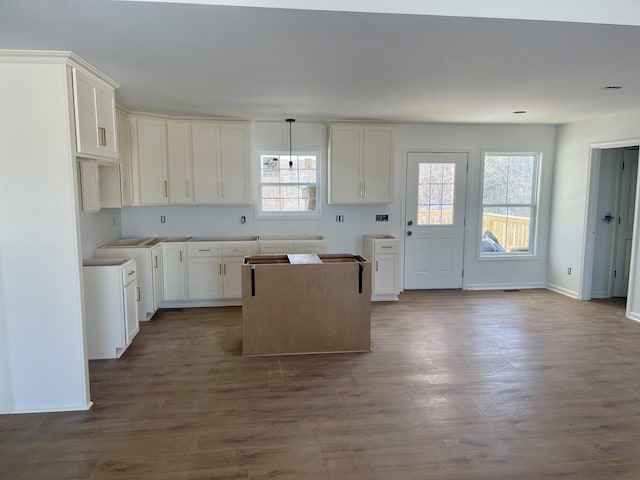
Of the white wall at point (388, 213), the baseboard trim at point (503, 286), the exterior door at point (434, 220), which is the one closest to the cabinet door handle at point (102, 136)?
the white wall at point (388, 213)

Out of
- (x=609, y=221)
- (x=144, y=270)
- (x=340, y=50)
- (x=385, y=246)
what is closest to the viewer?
(x=340, y=50)

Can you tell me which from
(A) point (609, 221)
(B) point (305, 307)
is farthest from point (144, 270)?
(A) point (609, 221)

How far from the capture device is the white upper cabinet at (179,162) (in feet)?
18.3

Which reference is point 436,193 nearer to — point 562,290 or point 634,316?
point 562,290

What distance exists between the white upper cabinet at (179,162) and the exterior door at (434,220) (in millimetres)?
3071


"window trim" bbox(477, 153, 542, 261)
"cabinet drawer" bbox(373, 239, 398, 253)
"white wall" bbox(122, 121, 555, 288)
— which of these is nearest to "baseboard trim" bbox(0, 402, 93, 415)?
"white wall" bbox(122, 121, 555, 288)

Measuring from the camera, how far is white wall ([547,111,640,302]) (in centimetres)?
570

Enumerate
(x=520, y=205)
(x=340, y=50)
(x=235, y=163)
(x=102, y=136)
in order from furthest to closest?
1. (x=520, y=205)
2. (x=235, y=163)
3. (x=102, y=136)
4. (x=340, y=50)

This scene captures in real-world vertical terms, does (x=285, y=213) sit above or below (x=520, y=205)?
below

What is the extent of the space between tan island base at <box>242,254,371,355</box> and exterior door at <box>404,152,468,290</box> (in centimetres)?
257

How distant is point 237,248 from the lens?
5605 millimetres

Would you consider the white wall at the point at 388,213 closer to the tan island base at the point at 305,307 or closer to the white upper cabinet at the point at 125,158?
the white upper cabinet at the point at 125,158

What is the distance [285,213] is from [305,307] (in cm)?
239

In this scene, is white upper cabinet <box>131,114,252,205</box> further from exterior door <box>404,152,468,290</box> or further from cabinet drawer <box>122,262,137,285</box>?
exterior door <box>404,152,468,290</box>
